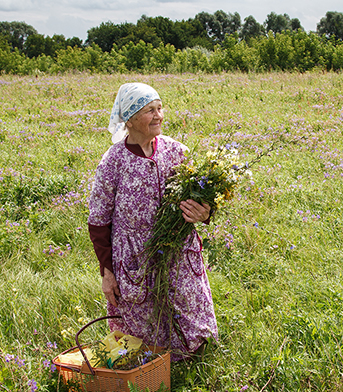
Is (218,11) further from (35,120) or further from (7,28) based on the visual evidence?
(35,120)

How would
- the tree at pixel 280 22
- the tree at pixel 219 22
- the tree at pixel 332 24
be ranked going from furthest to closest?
the tree at pixel 280 22, the tree at pixel 219 22, the tree at pixel 332 24

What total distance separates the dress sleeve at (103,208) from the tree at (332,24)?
7678 centimetres

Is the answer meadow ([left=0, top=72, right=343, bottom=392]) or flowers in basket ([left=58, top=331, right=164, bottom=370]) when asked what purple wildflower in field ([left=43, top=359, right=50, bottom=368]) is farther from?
flowers in basket ([left=58, top=331, right=164, bottom=370])

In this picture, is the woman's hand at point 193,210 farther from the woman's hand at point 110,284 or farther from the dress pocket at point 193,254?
the woman's hand at point 110,284

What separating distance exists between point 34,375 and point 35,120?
817 cm

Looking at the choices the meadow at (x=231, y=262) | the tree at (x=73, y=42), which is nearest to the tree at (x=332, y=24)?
the tree at (x=73, y=42)

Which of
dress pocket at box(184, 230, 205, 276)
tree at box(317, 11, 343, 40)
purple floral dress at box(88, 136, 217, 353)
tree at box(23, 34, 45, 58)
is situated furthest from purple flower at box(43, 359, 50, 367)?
tree at box(317, 11, 343, 40)

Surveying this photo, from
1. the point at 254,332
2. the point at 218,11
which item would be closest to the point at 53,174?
the point at 254,332

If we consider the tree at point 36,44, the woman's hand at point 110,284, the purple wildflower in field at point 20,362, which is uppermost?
the tree at point 36,44

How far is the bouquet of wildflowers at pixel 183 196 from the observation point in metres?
2.17

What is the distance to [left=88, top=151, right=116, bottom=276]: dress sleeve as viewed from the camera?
7.67 ft

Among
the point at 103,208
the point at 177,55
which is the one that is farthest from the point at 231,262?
the point at 177,55

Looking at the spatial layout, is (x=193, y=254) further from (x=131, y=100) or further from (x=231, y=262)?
(x=231, y=262)

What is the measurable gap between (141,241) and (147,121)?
76 cm
